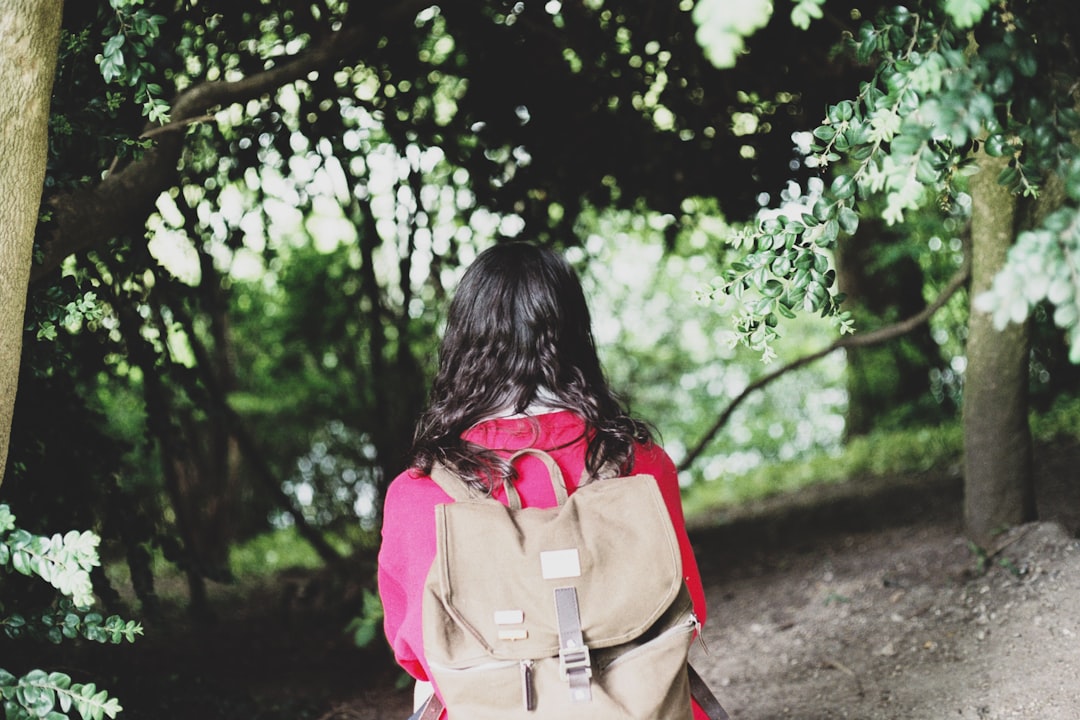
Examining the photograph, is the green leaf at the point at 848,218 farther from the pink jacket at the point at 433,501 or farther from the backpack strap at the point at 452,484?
the backpack strap at the point at 452,484

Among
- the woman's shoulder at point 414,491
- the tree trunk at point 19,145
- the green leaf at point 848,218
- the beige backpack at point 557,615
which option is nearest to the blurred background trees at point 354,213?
the green leaf at point 848,218

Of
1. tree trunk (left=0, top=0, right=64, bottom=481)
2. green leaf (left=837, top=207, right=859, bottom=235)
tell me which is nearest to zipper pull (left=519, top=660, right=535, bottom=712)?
green leaf (left=837, top=207, right=859, bottom=235)

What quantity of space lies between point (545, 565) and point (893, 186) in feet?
3.16

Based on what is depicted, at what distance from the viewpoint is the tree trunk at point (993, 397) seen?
361cm

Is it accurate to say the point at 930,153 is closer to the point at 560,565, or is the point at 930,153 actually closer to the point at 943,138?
the point at 943,138

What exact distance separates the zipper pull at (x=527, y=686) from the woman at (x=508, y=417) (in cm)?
30

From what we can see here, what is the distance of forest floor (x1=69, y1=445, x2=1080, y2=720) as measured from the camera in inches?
132

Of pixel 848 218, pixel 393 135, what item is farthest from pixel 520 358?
pixel 393 135

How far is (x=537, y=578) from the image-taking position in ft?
5.89

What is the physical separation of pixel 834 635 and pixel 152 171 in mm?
3365

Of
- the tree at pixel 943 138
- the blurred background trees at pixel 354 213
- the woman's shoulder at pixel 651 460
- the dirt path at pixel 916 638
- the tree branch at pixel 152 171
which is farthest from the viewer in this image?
the dirt path at pixel 916 638

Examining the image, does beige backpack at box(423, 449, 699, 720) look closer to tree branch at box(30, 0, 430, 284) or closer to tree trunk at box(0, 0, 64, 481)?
tree trunk at box(0, 0, 64, 481)

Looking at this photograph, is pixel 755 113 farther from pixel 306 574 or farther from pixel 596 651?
pixel 306 574

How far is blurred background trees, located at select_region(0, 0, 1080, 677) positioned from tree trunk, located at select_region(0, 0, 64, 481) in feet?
0.59
